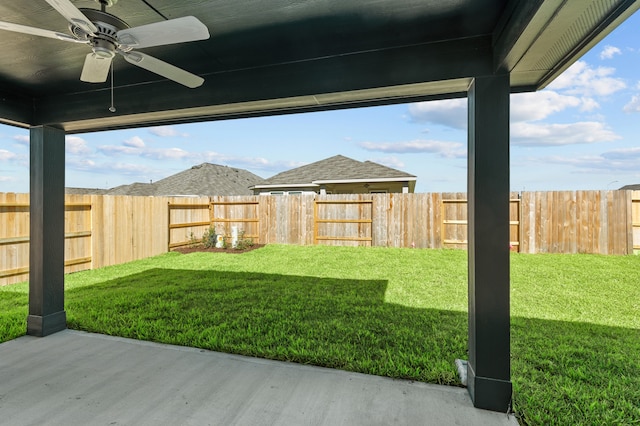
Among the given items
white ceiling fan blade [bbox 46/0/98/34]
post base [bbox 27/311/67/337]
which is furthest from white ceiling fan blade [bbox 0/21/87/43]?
post base [bbox 27/311/67/337]

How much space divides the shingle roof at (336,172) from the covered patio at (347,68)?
1023 cm

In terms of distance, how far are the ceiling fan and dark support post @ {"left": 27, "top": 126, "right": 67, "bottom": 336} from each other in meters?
1.74

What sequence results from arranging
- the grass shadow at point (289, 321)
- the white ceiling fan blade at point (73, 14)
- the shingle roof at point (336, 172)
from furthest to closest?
the shingle roof at point (336, 172) → the grass shadow at point (289, 321) → the white ceiling fan blade at point (73, 14)

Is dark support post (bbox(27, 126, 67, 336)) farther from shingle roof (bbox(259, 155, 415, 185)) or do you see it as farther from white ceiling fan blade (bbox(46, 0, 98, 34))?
shingle roof (bbox(259, 155, 415, 185))

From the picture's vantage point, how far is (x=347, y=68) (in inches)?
87.9

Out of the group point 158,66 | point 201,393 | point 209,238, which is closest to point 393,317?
point 201,393

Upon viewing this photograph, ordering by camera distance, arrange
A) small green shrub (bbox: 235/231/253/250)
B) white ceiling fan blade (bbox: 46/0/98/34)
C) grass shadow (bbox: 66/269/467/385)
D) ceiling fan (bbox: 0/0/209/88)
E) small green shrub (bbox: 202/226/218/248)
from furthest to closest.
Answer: small green shrub (bbox: 202/226/218/248), small green shrub (bbox: 235/231/253/250), grass shadow (bbox: 66/269/467/385), ceiling fan (bbox: 0/0/209/88), white ceiling fan blade (bbox: 46/0/98/34)

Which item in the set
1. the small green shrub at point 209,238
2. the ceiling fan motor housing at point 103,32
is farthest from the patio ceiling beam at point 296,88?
the small green shrub at point 209,238

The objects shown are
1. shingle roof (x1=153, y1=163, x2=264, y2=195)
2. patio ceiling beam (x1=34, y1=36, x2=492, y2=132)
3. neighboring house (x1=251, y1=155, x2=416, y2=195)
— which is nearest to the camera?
patio ceiling beam (x1=34, y1=36, x2=492, y2=132)

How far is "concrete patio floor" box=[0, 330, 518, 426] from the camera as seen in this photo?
1966 mm

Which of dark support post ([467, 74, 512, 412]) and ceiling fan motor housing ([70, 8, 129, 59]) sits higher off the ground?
ceiling fan motor housing ([70, 8, 129, 59])

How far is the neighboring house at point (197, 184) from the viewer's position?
1655 centimetres

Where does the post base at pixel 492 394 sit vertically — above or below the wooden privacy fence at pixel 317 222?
below

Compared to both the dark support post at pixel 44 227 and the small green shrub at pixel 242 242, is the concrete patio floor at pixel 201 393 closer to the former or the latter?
the dark support post at pixel 44 227
